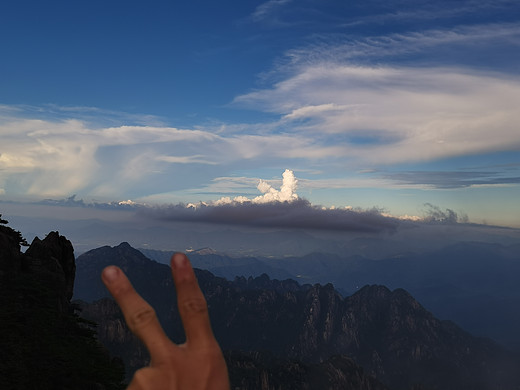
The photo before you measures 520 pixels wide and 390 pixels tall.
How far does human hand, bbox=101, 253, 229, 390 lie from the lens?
13.9 feet

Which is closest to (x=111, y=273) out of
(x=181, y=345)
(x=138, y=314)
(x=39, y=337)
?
(x=138, y=314)

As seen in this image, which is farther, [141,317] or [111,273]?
[141,317]

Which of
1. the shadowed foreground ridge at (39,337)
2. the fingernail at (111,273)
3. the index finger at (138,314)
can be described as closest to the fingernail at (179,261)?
the index finger at (138,314)

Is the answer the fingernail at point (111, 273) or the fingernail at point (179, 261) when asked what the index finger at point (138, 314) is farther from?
the fingernail at point (179, 261)

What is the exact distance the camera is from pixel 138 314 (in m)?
4.29

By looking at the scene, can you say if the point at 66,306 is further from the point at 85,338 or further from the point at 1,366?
the point at 1,366

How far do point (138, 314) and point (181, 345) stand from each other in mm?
620

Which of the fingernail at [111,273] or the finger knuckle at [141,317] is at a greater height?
the fingernail at [111,273]

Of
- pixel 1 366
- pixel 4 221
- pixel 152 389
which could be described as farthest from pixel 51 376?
pixel 152 389

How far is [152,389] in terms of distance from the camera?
14.3 ft

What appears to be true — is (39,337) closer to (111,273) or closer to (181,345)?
(181,345)

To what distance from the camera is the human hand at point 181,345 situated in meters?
4.23

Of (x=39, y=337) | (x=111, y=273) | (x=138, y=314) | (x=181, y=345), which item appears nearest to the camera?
(x=111, y=273)

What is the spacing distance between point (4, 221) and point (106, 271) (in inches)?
3127
